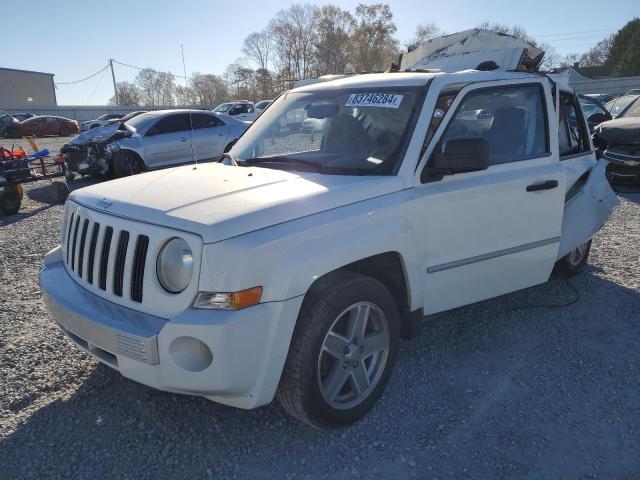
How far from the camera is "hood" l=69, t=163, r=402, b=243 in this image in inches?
92.7

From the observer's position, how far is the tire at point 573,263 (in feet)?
15.7

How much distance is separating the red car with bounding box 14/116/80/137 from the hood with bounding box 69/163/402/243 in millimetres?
33548

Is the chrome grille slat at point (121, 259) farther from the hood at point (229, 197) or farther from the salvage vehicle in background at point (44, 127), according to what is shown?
the salvage vehicle in background at point (44, 127)

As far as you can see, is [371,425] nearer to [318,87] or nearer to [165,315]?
[165,315]

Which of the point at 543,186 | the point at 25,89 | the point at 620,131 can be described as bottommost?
the point at 543,186

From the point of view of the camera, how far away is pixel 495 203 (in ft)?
10.9

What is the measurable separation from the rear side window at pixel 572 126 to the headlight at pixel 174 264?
375 centimetres

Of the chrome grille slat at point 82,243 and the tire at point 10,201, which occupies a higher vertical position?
the chrome grille slat at point 82,243

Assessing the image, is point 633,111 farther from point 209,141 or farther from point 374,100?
point 374,100

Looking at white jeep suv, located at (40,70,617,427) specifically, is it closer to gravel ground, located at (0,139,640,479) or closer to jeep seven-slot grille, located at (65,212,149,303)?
jeep seven-slot grille, located at (65,212,149,303)

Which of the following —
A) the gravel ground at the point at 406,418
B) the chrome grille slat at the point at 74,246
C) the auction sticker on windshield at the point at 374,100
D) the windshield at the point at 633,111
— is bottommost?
the gravel ground at the point at 406,418

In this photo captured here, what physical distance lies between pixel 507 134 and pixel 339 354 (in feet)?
6.87

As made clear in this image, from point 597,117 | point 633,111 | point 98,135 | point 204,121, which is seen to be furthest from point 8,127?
point 633,111

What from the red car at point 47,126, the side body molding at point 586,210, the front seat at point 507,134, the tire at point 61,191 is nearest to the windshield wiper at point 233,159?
the front seat at point 507,134
